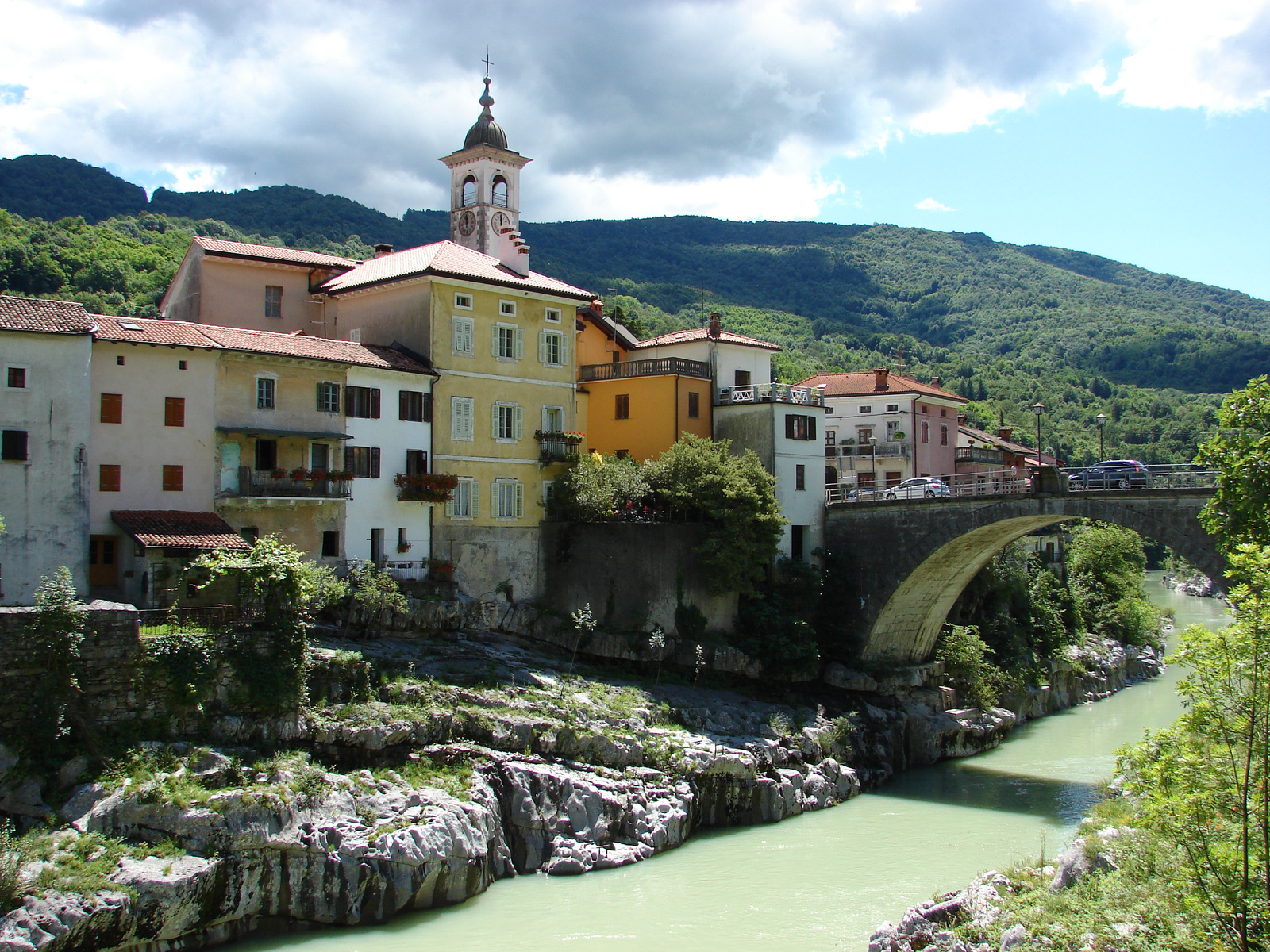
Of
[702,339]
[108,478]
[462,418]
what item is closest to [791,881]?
[462,418]

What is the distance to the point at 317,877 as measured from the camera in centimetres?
2727

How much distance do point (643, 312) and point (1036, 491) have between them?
3060 inches

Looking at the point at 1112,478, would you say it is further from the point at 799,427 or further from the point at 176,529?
the point at 176,529

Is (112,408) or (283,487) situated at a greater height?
(112,408)

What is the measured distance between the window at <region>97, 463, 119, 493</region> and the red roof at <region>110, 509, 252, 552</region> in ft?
2.53

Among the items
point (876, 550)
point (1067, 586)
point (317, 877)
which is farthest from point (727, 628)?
point (1067, 586)

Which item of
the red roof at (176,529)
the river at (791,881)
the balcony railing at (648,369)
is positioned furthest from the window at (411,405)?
the river at (791,881)

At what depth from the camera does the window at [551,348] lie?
4862cm

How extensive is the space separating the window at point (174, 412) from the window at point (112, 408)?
1.35m

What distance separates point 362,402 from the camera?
42.2 metres

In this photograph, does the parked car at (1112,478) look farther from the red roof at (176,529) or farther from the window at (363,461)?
the red roof at (176,529)

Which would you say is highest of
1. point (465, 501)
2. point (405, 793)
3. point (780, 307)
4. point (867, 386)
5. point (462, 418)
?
point (780, 307)

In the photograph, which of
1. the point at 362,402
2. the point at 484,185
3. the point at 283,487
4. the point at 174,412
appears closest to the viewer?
the point at 174,412

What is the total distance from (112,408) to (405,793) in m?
16.0
